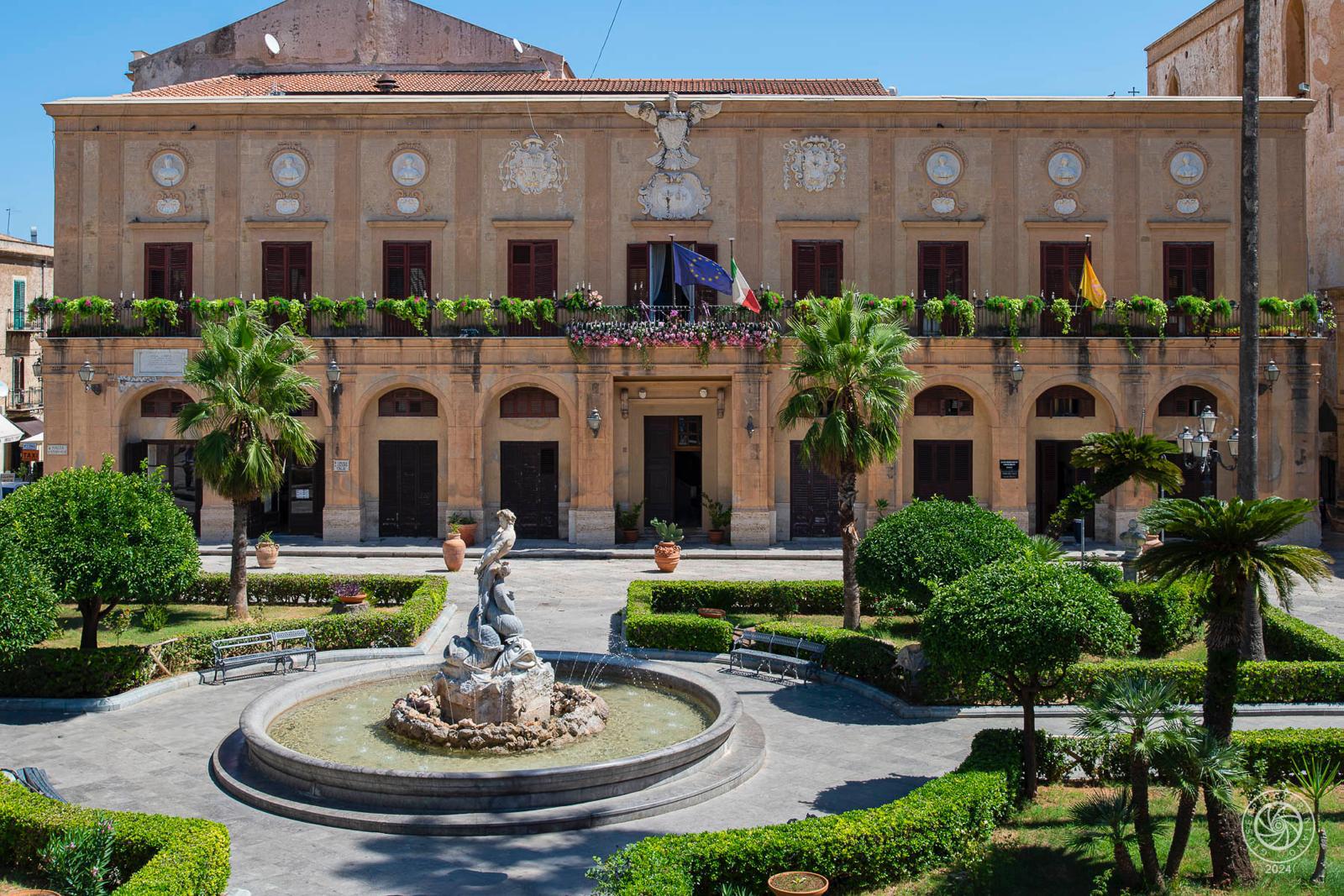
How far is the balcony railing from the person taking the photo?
106 ft

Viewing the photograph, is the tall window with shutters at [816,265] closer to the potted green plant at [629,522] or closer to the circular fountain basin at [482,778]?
the potted green plant at [629,522]

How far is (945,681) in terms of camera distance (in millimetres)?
16016

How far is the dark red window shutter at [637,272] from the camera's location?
33.5 meters

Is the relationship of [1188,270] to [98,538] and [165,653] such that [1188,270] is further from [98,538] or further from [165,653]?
[98,538]

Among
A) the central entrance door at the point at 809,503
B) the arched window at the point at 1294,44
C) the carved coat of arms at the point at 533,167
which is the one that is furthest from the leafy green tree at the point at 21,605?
the arched window at the point at 1294,44

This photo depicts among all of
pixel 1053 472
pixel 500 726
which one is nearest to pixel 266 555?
pixel 500 726

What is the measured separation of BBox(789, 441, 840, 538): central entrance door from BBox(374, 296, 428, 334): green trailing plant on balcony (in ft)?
35.2

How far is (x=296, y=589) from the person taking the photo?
23344 millimetres

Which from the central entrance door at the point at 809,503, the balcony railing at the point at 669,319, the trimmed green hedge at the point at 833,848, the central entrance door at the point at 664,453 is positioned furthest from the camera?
the central entrance door at the point at 664,453

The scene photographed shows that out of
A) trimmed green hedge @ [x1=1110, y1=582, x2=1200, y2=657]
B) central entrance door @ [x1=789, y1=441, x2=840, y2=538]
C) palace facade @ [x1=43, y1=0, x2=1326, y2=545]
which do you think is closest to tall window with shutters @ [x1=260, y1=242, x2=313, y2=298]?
palace facade @ [x1=43, y1=0, x2=1326, y2=545]

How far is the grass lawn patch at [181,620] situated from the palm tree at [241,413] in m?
0.68

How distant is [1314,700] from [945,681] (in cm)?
502

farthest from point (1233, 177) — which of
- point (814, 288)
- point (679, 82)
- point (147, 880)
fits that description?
point (147, 880)

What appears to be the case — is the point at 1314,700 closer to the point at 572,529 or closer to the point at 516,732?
the point at 516,732
